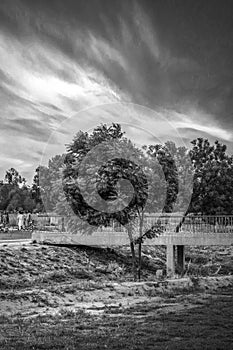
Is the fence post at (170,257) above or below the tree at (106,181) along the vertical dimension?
below

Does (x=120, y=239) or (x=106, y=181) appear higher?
(x=106, y=181)

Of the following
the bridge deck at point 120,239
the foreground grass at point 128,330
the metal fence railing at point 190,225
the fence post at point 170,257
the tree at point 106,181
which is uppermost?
the tree at point 106,181

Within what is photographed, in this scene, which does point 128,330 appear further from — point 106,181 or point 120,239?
point 120,239

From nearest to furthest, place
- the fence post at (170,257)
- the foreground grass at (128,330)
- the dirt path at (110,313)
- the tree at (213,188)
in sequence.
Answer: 1. the foreground grass at (128,330)
2. the dirt path at (110,313)
3. the fence post at (170,257)
4. the tree at (213,188)

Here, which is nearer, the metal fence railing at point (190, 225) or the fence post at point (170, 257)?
the metal fence railing at point (190, 225)

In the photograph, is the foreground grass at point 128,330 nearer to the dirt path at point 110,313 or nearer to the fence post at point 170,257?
the dirt path at point 110,313

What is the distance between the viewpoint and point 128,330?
10.3 m

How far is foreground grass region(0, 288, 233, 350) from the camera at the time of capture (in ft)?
28.9

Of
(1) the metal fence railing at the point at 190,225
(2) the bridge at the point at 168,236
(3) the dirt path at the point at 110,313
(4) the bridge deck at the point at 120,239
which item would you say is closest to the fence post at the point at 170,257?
(2) the bridge at the point at 168,236

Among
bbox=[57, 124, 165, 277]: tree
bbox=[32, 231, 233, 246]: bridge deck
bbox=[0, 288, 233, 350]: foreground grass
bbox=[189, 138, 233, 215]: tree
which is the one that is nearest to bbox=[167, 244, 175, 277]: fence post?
bbox=[32, 231, 233, 246]: bridge deck

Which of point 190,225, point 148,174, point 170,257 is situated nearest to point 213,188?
point 190,225

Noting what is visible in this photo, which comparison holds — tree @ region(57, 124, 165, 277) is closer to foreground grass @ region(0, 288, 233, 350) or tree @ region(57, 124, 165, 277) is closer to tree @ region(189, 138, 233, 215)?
foreground grass @ region(0, 288, 233, 350)

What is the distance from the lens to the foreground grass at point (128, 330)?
8.80 m

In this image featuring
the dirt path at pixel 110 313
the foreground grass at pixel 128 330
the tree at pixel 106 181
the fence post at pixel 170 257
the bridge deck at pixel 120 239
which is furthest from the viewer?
the fence post at pixel 170 257
